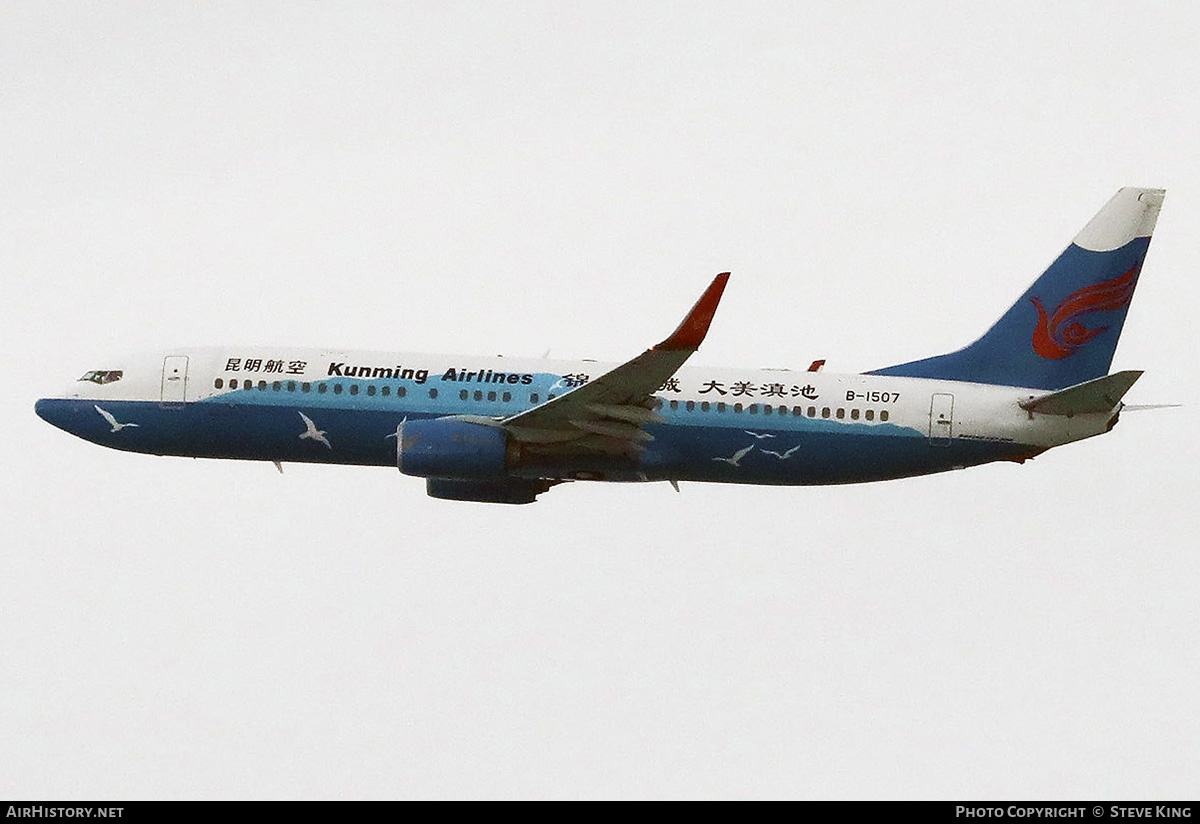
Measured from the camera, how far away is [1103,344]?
57500 millimetres

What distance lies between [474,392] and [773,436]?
7.74 m

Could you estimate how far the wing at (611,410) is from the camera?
52.7 meters

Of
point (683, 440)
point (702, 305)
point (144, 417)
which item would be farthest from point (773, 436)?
point (144, 417)

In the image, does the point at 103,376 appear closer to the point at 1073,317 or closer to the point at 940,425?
the point at 940,425

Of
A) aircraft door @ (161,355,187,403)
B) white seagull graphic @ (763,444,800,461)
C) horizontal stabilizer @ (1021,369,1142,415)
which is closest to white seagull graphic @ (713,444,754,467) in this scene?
white seagull graphic @ (763,444,800,461)

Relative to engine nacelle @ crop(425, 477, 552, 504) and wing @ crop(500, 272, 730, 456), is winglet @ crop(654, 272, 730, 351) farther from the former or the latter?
engine nacelle @ crop(425, 477, 552, 504)

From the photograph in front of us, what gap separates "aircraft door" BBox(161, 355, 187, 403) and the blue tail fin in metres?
18.9

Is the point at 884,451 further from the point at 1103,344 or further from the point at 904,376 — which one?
the point at 1103,344

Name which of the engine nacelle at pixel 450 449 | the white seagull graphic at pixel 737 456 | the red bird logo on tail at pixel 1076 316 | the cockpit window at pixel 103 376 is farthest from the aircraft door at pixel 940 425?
the cockpit window at pixel 103 376

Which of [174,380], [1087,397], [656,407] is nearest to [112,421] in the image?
[174,380]

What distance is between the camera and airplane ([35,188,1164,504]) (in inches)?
2188

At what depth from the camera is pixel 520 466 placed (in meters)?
56.1

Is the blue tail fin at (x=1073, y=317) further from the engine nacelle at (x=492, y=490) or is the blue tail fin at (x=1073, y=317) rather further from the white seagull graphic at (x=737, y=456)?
the engine nacelle at (x=492, y=490)

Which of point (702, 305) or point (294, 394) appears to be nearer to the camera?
point (702, 305)
